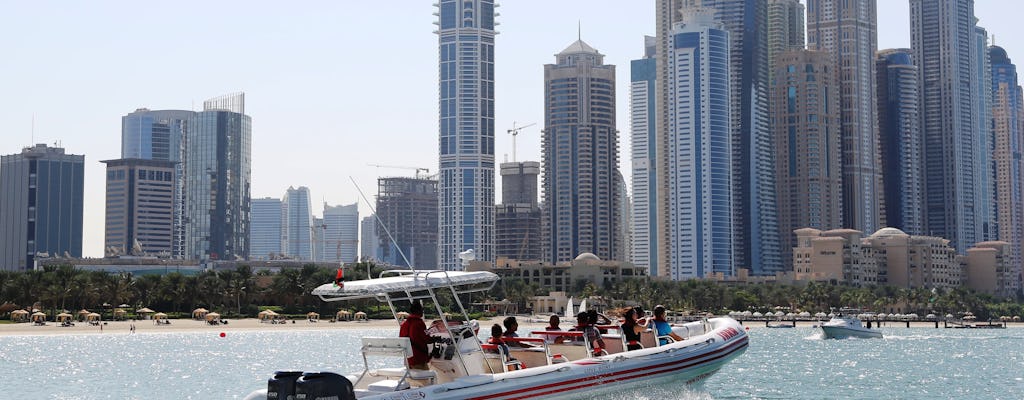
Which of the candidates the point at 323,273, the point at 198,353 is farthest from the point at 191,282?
the point at 198,353

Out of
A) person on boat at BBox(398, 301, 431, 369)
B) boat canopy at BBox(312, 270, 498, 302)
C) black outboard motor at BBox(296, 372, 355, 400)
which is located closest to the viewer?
black outboard motor at BBox(296, 372, 355, 400)

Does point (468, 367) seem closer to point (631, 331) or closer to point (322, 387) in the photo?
point (322, 387)

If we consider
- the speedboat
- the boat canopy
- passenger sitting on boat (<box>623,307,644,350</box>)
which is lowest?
the speedboat

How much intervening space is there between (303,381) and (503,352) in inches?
208

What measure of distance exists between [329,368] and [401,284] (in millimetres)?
32808

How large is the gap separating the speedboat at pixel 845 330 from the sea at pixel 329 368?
7.16 meters

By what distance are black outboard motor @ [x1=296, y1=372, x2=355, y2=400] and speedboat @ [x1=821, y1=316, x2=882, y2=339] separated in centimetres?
7887

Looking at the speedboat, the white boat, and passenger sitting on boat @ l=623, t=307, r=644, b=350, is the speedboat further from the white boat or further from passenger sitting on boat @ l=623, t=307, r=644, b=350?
passenger sitting on boat @ l=623, t=307, r=644, b=350

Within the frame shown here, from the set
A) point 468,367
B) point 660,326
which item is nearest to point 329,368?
point 660,326

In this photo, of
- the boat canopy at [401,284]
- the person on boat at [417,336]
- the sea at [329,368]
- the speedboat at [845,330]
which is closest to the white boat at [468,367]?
the boat canopy at [401,284]

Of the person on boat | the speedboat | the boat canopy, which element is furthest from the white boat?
the speedboat

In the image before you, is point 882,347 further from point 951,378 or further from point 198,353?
point 198,353

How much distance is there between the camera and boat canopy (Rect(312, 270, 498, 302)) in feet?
73.8

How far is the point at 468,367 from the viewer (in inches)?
Result: 932
